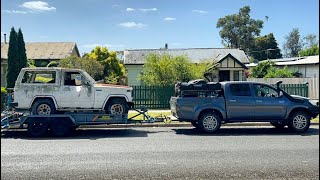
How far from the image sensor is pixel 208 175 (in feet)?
20.9

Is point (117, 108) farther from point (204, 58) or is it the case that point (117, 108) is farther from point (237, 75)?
point (204, 58)

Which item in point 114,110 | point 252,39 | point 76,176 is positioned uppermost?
point 252,39

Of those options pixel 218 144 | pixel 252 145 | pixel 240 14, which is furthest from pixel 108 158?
pixel 240 14

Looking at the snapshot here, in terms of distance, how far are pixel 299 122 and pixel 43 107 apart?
8.34m

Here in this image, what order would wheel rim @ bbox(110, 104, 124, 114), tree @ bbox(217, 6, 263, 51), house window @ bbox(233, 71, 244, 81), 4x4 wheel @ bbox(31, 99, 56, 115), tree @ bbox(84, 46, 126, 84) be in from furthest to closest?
tree @ bbox(217, 6, 263, 51) < tree @ bbox(84, 46, 126, 84) < house window @ bbox(233, 71, 244, 81) < wheel rim @ bbox(110, 104, 124, 114) < 4x4 wheel @ bbox(31, 99, 56, 115)

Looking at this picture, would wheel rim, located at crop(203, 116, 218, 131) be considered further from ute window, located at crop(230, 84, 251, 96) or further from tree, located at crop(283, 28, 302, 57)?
tree, located at crop(283, 28, 302, 57)

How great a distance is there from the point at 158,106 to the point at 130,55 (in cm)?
1687

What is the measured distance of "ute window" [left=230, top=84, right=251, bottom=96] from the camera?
39.4 ft

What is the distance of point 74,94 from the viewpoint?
11.8 metres

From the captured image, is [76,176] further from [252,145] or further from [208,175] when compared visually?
[252,145]

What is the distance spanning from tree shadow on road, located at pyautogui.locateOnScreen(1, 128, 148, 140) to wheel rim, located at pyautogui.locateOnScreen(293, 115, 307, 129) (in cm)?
494

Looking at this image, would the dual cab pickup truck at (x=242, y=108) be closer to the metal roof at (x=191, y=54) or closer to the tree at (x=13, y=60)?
the tree at (x=13, y=60)

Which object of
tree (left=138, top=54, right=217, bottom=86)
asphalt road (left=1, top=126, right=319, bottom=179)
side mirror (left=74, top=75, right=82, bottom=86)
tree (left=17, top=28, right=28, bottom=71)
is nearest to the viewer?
asphalt road (left=1, top=126, right=319, bottom=179)

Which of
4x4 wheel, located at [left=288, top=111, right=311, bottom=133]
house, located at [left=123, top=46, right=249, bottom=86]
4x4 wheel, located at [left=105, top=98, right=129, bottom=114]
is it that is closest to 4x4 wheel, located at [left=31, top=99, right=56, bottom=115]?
4x4 wheel, located at [left=105, top=98, right=129, bottom=114]
